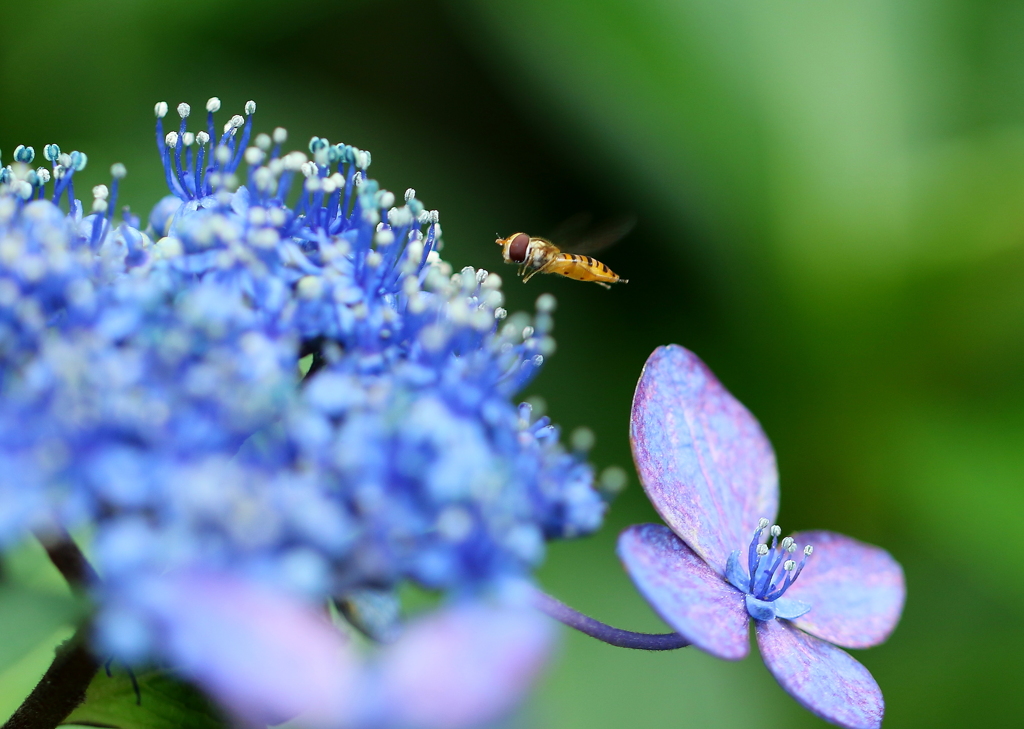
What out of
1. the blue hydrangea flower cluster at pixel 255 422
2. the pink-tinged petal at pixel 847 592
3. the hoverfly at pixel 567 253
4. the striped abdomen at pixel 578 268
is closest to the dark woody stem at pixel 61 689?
the blue hydrangea flower cluster at pixel 255 422

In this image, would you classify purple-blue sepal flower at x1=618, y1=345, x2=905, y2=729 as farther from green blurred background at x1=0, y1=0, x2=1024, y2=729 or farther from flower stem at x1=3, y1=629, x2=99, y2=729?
green blurred background at x1=0, y1=0, x2=1024, y2=729

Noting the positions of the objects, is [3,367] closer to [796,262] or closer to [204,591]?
[204,591]

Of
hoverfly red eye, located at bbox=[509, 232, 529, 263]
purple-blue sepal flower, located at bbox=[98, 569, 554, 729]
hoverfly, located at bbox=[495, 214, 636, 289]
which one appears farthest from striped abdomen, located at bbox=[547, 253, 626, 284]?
purple-blue sepal flower, located at bbox=[98, 569, 554, 729]

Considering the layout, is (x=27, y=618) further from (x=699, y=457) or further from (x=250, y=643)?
(x=699, y=457)

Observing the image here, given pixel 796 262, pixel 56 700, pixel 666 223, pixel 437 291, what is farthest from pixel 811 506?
pixel 56 700

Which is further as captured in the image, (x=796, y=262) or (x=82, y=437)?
(x=796, y=262)

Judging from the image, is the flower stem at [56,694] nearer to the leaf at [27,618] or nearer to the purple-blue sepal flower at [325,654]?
the leaf at [27,618]

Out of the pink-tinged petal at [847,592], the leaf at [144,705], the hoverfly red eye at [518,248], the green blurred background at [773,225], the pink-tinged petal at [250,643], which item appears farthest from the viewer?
the green blurred background at [773,225]
